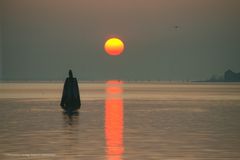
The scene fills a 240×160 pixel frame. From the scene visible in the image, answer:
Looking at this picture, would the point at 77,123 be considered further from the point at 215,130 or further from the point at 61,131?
the point at 215,130

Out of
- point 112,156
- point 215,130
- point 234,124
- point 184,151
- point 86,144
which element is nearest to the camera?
→ point 112,156

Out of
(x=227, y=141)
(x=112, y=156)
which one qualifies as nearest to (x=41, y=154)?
(x=112, y=156)

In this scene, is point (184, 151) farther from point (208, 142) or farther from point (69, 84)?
point (69, 84)

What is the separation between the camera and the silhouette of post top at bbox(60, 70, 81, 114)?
194ft

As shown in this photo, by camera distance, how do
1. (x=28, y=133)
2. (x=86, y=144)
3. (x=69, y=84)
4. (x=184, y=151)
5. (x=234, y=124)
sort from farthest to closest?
(x=69, y=84), (x=234, y=124), (x=28, y=133), (x=86, y=144), (x=184, y=151)

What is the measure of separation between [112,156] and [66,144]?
4.90 metres

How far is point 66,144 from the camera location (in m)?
28.4

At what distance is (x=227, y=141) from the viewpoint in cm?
3008

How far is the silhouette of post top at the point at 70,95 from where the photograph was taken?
59.1 meters

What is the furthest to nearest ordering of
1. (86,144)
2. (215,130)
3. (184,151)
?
(215,130)
(86,144)
(184,151)

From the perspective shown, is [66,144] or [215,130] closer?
[66,144]

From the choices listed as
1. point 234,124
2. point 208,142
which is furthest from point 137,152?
point 234,124

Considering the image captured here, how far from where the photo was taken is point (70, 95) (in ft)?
198

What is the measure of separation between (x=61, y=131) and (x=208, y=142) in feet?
30.1
